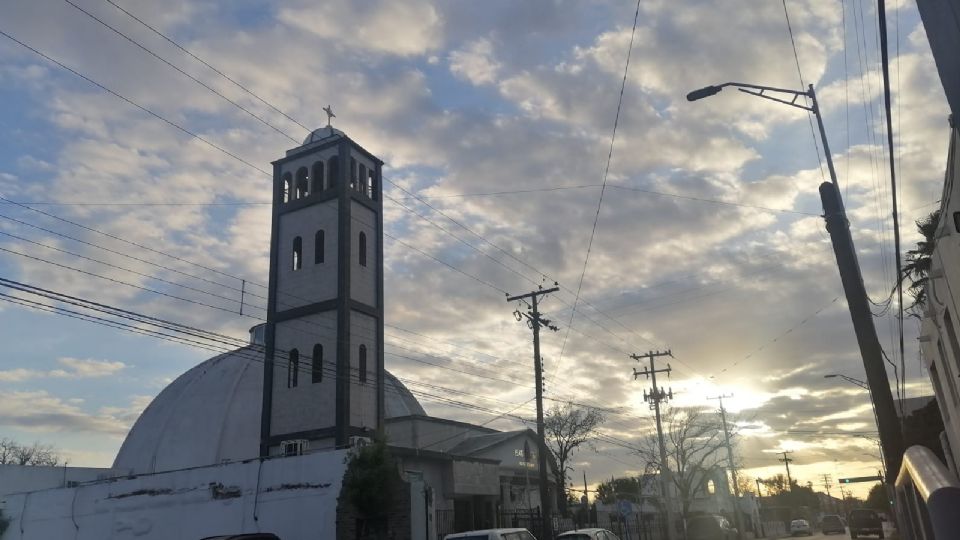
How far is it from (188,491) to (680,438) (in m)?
44.1

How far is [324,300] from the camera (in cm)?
3262

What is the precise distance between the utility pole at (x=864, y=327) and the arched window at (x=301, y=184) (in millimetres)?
28604

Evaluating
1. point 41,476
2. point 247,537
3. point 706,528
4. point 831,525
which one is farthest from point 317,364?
point 831,525

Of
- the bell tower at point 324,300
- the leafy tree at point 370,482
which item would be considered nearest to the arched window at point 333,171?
the bell tower at point 324,300

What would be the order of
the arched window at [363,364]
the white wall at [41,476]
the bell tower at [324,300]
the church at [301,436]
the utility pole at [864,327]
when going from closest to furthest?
the utility pole at [864,327] < the church at [301,436] < the bell tower at [324,300] < the arched window at [363,364] < the white wall at [41,476]

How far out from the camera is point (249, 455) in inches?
1426

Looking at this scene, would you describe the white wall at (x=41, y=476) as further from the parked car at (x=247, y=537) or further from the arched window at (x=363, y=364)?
the parked car at (x=247, y=537)

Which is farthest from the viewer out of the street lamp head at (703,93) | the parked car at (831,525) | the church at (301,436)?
the parked car at (831,525)

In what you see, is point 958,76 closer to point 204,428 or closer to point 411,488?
point 411,488

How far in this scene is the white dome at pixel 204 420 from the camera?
122 ft

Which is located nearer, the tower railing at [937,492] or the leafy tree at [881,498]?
the tower railing at [937,492]

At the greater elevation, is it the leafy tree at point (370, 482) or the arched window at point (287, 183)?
the arched window at point (287, 183)

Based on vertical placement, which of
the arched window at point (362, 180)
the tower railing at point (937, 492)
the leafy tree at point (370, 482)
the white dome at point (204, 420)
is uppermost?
the arched window at point (362, 180)

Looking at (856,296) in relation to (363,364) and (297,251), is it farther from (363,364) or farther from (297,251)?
(297,251)
